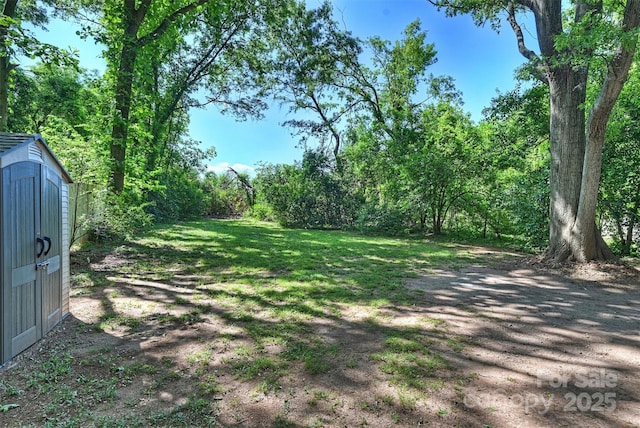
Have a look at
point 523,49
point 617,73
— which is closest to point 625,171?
point 617,73

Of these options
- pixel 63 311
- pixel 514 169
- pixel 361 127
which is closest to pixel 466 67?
pixel 361 127

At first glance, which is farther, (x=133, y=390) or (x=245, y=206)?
(x=245, y=206)

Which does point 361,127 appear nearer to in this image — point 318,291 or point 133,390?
point 318,291

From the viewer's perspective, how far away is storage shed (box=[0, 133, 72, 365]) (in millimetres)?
2621

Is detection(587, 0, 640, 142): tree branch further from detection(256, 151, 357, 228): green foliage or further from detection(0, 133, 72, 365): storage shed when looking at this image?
detection(256, 151, 357, 228): green foliage

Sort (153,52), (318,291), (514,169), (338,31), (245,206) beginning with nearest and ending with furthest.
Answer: (318,291) < (153,52) < (514,169) < (338,31) < (245,206)

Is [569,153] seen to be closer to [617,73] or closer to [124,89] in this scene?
[617,73]

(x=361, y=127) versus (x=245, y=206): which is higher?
(x=361, y=127)

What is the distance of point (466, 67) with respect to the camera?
46.9 feet

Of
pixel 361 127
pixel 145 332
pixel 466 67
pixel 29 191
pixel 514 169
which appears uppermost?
pixel 466 67

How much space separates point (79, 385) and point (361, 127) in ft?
50.3

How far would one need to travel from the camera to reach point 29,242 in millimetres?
2930

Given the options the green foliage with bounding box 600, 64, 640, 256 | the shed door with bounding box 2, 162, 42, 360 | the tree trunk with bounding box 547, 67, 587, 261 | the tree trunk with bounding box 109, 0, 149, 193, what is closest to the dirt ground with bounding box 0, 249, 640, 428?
the shed door with bounding box 2, 162, 42, 360

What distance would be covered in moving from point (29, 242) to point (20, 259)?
0.20 metres
